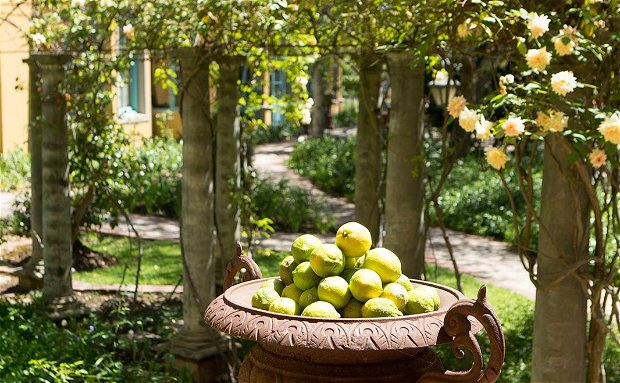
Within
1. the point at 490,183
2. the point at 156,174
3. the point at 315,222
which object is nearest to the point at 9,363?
the point at 315,222

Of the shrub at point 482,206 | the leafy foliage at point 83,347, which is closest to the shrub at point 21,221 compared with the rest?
the leafy foliage at point 83,347

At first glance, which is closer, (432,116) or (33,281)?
(33,281)

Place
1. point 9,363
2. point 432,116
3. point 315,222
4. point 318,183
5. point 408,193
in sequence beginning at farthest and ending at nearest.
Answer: point 432,116 → point 318,183 → point 315,222 → point 408,193 → point 9,363

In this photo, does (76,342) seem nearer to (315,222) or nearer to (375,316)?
(375,316)

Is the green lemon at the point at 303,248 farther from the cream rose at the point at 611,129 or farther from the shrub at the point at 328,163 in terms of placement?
the shrub at the point at 328,163

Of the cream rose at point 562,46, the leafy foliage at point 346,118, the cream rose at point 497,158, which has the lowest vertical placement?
the leafy foliage at point 346,118

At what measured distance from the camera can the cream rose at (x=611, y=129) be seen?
12.6 feet

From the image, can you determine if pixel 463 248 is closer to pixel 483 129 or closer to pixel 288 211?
pixel 288 211

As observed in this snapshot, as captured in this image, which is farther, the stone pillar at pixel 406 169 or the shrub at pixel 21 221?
the shrub at pixel 21 221

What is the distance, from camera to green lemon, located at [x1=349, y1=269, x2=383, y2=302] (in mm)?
3025

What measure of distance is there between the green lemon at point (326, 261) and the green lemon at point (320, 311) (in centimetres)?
15

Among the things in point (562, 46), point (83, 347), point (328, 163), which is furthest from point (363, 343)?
point (328, 163)

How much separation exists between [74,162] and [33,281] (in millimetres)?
1136

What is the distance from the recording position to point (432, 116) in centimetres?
1823
